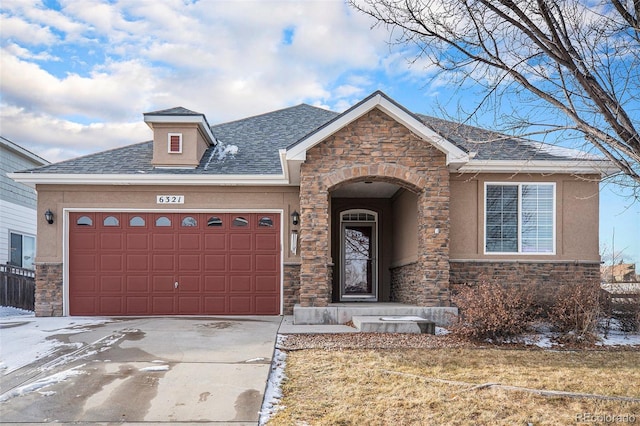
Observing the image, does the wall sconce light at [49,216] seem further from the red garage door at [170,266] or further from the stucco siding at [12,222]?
the stucco siding at [12,222]

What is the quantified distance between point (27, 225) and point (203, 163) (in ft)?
33.9

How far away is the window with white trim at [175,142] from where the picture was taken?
42.2ft

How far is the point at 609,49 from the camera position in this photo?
6344mm

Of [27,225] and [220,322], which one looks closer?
[220,322]

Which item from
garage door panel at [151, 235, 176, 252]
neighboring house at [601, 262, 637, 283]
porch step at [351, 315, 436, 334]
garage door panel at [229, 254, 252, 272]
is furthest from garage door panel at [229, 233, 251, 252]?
neighboring house at [601, 262, 637, 283]

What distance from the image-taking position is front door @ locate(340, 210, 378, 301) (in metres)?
14.8

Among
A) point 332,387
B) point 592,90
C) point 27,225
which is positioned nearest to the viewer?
point 592,90

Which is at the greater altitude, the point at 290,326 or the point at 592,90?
the point at 592,90

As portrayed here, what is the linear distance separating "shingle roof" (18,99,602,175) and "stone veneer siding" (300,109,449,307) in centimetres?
66

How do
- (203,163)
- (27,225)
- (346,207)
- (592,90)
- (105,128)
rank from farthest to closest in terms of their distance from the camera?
(105,128) → (27,225) → (346,207) → (203,163) → (592,90)

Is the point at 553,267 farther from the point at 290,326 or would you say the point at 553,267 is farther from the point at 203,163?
the point at 203,163

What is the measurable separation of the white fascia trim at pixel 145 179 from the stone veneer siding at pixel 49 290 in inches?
80.1

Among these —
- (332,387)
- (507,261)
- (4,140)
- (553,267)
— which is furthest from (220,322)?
(4,140)

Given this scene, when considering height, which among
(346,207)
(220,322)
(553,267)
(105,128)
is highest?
(105,128)
